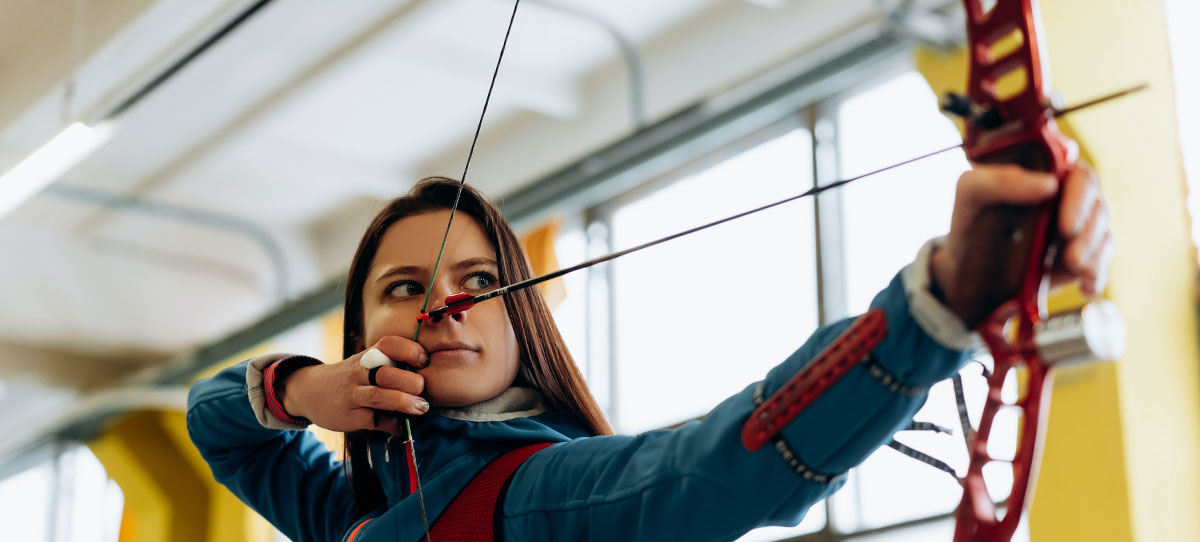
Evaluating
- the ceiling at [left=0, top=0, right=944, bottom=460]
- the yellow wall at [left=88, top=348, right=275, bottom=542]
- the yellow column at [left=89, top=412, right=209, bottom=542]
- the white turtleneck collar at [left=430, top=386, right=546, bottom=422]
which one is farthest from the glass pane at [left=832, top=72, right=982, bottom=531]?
the yellow column at [left=89, top=412, right=209, bottom=542]

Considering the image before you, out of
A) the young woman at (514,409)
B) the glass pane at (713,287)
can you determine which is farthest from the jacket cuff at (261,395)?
the glass pane at (713,287)

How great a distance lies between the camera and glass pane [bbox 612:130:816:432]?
4289mm

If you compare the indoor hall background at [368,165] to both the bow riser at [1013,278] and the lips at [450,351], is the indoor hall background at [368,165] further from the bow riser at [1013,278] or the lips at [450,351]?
the lips at [450,351]

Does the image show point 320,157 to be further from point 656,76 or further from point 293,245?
point 656,76

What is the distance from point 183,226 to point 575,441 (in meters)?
5.44

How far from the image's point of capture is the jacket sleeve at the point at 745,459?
88 centimetres

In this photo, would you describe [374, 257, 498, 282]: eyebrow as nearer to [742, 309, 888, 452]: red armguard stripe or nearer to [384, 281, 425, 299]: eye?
[384, 281, 425, 299]: eye

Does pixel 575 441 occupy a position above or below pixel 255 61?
below

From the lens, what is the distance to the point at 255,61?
16.4 ft

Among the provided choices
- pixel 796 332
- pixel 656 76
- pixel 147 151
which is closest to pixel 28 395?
pixel 147 151

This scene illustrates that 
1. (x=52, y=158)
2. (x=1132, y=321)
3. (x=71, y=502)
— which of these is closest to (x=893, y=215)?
(x=1132, y=321)

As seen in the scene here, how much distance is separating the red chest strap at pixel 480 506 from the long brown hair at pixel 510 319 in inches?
5.3

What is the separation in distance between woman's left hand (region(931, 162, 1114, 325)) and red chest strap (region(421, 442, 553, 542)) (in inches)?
18.7

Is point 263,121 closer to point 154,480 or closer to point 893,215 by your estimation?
point 154,480
